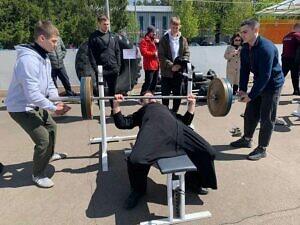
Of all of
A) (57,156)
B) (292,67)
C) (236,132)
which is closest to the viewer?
(57,156)

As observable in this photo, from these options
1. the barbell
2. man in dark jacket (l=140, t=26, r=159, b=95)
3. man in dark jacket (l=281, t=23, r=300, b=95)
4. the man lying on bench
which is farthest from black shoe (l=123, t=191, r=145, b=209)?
man in dark jacket (l=281, t=23, r=300, b=95)

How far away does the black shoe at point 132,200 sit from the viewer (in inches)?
137

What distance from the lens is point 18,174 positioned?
4332 millimetres

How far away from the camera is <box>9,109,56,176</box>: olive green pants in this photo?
3768 mm

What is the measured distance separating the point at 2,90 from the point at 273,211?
7.88 meters

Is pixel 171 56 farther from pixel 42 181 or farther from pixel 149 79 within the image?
pixel 42 181

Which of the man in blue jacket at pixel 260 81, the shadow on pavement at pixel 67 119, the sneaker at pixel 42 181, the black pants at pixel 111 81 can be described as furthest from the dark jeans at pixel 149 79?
the sneaker at pixel 42 181

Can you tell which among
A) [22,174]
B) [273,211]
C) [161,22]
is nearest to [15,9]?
[22,174]

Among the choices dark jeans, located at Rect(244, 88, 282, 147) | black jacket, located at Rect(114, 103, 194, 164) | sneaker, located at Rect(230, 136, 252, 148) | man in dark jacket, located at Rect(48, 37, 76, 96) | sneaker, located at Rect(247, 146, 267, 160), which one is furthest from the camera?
man in dark jacket, located at Rect(48, 37, 76, 96)

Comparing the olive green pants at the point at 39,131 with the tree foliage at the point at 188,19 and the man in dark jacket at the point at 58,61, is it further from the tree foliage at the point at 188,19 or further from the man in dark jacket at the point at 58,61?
the tree foliage at the point at 188,19

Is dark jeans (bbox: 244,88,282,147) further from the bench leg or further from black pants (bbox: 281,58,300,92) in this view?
black pants (bbox: 281,58,300,92)

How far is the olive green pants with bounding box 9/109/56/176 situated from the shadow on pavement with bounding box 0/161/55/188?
9.1 inches

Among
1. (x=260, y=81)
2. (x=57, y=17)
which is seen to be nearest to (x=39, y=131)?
(x=260, y=81)

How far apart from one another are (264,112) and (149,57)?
3387mm
